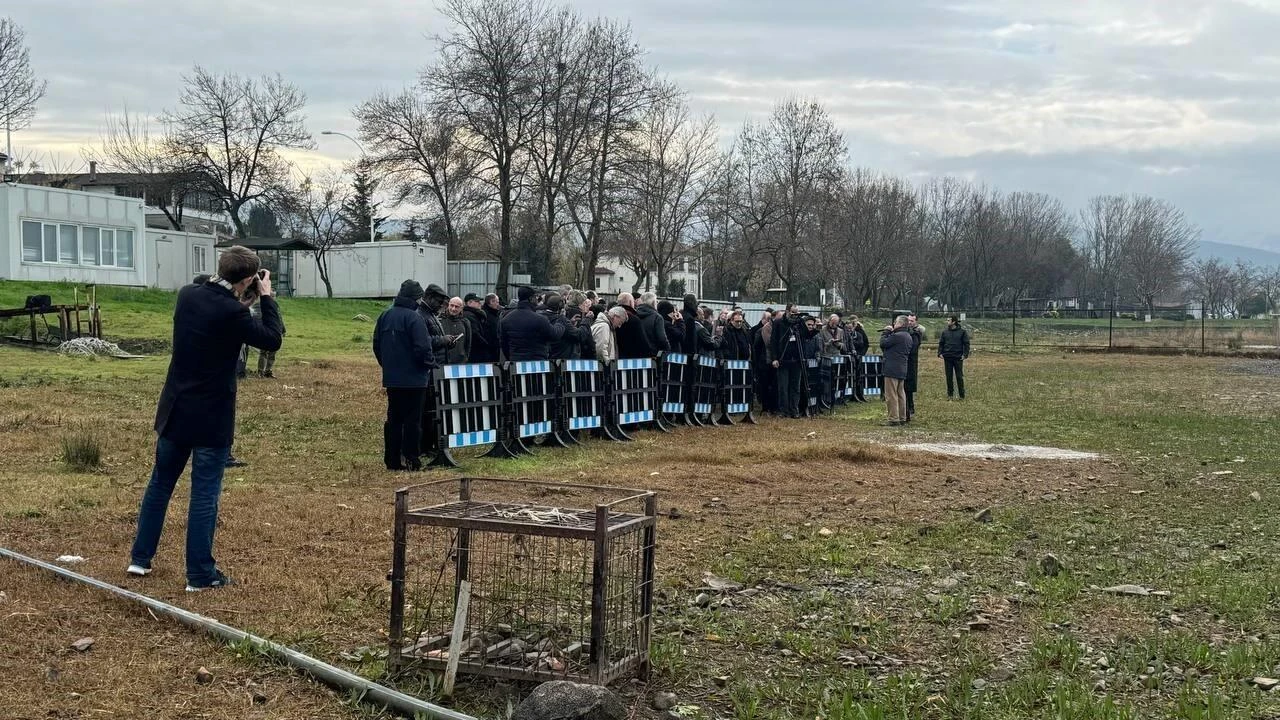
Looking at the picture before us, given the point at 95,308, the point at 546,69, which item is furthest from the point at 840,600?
the point at 546,69

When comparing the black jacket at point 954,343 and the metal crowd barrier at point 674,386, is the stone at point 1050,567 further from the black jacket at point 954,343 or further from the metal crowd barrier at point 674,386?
the black jacket at point 954,343

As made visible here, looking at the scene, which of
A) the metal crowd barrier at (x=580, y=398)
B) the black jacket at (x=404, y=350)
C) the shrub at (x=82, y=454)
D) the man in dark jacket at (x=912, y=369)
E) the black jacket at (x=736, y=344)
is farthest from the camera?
the man in dark jacket at (x=912, y=369)

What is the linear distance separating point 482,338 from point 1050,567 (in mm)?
9150

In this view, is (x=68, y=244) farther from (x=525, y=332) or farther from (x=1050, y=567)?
(x=1050, y=567)

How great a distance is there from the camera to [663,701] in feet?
17.5

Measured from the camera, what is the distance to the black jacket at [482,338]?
51.4 ft

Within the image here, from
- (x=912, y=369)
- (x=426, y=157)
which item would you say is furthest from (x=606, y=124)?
(x=912, y=369)

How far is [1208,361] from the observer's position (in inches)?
1668

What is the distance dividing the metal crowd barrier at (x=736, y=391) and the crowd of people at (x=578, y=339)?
254 millimetres

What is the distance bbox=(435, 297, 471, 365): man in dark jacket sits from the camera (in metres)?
14.3

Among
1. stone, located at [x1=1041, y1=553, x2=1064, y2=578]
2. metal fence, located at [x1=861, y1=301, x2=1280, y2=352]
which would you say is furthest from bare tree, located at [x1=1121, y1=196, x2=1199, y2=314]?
stone, located at [x1=1041, y1=553, x2=1064, y2=578]

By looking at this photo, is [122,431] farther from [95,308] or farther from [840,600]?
[95,308]

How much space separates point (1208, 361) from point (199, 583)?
42.1 metres

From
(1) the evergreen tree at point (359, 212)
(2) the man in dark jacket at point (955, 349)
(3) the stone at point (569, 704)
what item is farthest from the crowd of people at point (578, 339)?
(1) the evergreen tree at point (359, 212)
